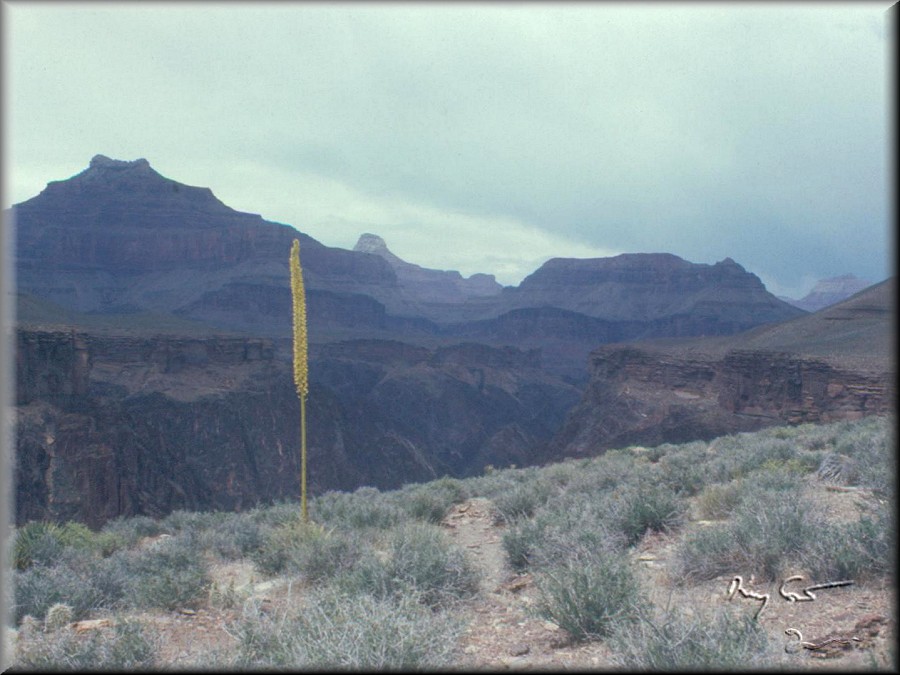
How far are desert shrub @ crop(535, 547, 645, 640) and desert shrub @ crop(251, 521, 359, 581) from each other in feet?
7.07

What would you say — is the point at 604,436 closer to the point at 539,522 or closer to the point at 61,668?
the point at 539,522

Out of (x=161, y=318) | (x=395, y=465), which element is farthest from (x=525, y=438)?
(x=161, y=318)

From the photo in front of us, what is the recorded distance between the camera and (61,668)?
3.53 meters

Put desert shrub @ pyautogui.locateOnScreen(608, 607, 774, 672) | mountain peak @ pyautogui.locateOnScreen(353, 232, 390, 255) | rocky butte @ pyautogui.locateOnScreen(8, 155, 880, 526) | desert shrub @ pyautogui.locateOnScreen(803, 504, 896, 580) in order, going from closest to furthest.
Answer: desert shrub @ pyautogui.locateOnScreen(608, 607, 774, 672) → desert shrub @ pyautogui.locateOnScreen(803, 504, 896, 580) → rocky butte @ pyautogui.locateOnScreen(8, 155, 880, 526) → mountain peak @ pyautogui.locateOnScreen(353, 232, 390, 255)

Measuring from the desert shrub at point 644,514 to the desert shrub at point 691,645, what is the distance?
2.84m

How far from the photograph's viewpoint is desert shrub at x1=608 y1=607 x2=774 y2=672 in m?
2.85

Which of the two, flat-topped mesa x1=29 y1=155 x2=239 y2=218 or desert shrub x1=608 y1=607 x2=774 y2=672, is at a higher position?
flat-topped mesa x1=29 y1=155 x2=239 y2=218

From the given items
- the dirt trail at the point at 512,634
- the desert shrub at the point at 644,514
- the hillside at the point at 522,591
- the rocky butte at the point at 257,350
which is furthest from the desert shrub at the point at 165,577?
the rocky butte at the point at 257,350

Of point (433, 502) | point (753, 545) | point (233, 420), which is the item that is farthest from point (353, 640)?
point (233, 420)

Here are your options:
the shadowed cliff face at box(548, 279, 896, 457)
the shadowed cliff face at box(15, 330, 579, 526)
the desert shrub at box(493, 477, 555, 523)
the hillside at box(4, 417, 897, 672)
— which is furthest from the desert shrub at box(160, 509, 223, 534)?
the shadowed cliff face at box(548, 279, 896, 457)

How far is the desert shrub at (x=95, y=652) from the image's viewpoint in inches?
141

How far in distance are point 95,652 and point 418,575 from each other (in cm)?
212

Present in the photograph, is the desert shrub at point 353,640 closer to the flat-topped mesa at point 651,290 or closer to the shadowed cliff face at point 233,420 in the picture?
the shadowed cliff face at point 233,420

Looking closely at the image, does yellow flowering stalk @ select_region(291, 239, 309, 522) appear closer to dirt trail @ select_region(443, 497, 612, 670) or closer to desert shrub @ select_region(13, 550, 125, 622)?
desert shrub @ select_region(13, 550, 125, 622)
